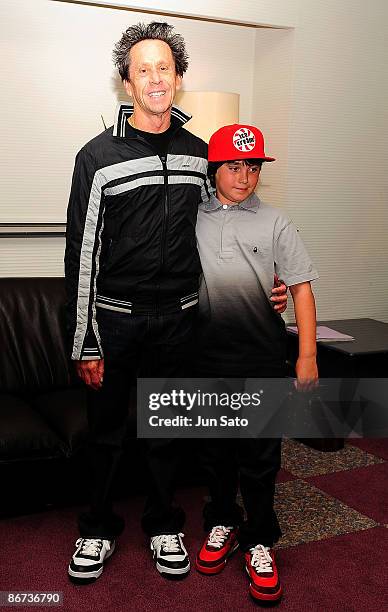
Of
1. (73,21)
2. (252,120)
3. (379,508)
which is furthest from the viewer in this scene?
(252,120)

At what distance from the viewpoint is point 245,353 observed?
2137 millimetres

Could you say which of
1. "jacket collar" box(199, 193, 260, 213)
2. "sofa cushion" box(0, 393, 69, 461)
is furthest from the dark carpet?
"jacket collar" box(199, 193, 260, 213)

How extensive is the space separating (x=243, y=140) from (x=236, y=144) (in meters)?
0.03

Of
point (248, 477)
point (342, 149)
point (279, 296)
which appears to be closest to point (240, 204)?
point (279, 296)

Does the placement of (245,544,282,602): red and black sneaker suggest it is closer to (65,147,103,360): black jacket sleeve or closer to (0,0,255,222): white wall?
(65,147,103,360): black jacket sleeve

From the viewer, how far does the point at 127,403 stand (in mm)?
2180

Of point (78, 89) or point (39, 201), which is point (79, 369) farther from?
point (78, 89)

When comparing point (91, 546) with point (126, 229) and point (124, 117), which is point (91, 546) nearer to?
point (126, 229)

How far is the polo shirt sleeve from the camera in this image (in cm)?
211

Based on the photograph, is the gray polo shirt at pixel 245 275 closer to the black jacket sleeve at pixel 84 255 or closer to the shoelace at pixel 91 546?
the black jacket sleeve at pixel 84 255

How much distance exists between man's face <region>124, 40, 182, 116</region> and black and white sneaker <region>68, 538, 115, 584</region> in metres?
1.25

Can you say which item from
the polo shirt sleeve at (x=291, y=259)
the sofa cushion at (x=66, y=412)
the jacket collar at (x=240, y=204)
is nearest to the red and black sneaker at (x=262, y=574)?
the sofa cushion at (x=66, y=412)

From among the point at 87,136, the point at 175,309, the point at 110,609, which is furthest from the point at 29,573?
the point at 87,136

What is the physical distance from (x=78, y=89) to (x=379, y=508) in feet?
7.09
